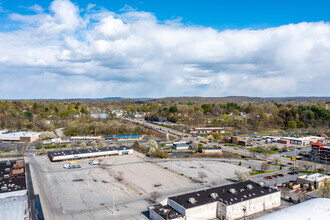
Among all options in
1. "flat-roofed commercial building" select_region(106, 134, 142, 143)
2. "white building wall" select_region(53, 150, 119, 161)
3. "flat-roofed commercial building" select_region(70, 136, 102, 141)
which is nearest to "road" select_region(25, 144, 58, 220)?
"white building wall" select_region(53, 150, 119, 161)

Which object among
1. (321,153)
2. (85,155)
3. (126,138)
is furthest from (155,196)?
(126,138)

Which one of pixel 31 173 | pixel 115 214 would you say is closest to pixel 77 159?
pixel 31 173

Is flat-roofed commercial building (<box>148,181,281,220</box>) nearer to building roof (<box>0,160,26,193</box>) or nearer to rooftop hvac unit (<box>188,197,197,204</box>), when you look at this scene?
rooftop hvac unit (<box>188,197,197,204</box>)

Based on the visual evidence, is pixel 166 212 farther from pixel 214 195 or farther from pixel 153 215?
pixel 214 195

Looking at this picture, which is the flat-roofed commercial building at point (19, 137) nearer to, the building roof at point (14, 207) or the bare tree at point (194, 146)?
the bare tree at point (194, 146)

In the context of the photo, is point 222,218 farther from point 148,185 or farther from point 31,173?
point 31,173

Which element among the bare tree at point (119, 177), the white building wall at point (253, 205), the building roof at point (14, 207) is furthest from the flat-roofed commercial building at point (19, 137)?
the white building wall at point (253, 205)
